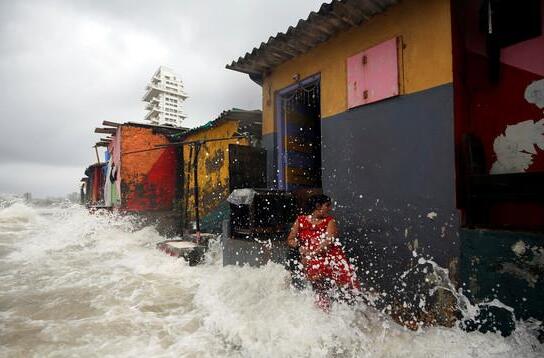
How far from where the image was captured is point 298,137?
25.4ft

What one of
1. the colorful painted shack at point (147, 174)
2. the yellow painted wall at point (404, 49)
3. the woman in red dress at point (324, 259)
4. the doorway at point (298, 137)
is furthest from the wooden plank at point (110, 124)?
the woman in red dress at point (324, 259)

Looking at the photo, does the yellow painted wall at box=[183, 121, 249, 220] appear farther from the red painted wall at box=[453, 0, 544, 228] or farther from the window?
the red painted wall at box=[453, 0, 544, 228]

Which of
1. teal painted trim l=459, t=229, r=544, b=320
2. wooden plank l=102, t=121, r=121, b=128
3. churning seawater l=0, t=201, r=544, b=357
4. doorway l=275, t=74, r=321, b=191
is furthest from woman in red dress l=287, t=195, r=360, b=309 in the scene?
wooden plank l=102, t=121, r=121, b=128

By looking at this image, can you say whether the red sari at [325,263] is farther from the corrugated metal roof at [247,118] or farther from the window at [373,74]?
the corrugated metal roof at [247,118]

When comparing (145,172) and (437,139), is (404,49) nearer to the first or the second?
(437,139)

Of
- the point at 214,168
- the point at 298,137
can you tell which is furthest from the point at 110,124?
the point at 298,137

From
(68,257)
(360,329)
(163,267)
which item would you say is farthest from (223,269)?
(68,257)

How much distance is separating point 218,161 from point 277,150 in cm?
410

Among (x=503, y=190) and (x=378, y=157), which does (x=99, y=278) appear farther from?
(x=503, y=190)

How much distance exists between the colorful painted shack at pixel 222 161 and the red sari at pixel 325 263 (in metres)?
3.07

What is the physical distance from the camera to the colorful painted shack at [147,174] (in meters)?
13.3

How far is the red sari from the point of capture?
14.1 feet

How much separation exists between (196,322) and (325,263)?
2191 millimetres

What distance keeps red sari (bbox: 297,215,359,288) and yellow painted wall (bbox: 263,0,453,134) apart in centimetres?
Result: 252
